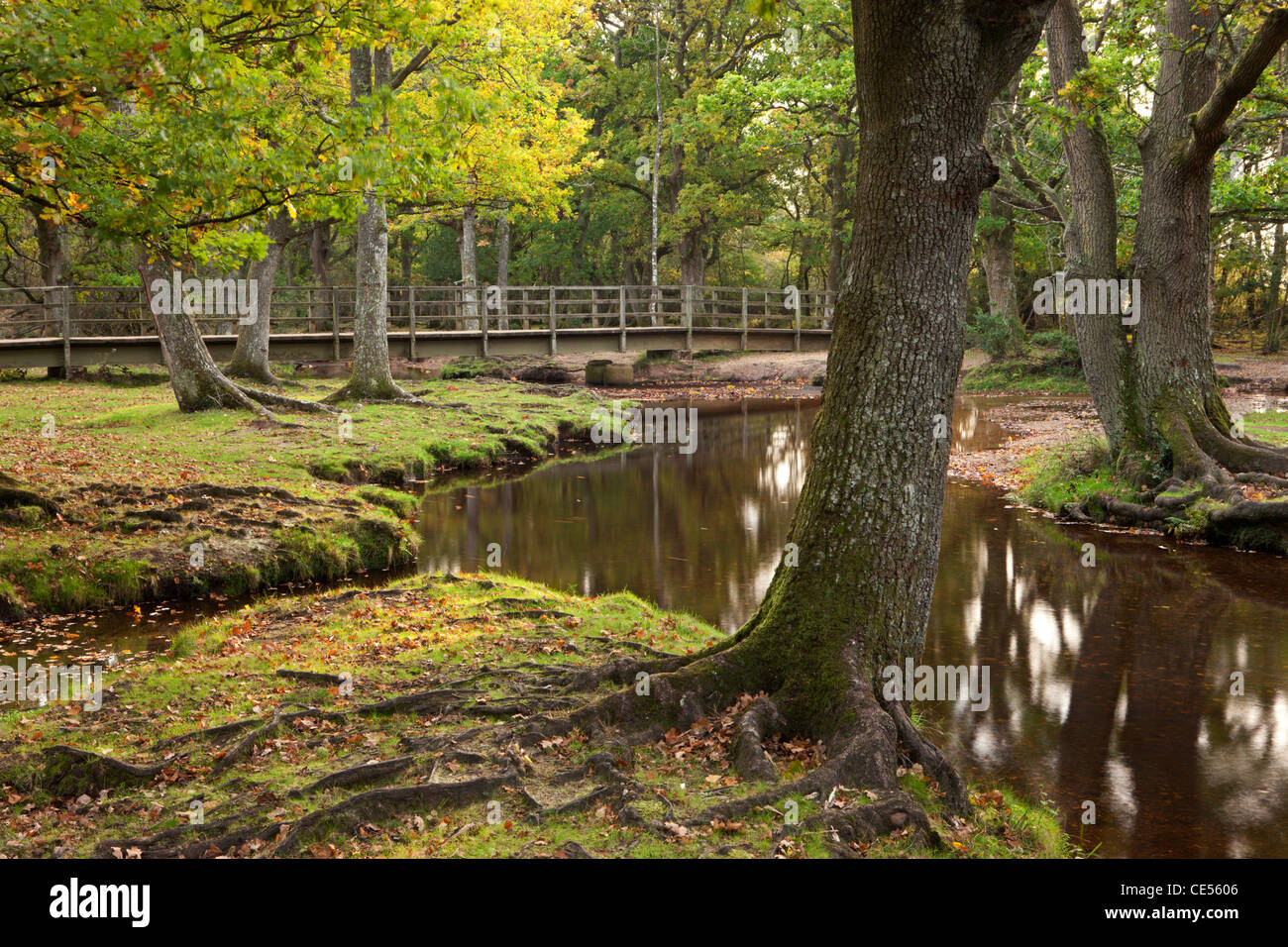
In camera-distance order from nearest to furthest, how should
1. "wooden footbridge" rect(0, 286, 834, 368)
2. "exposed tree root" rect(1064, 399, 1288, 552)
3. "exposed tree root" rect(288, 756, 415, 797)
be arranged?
"exposed tree root" rect(288, 756, 415, 797), "exposed tree root" rect(1064, 399, 1288, 552), "wooden footbridge" rect(0, 286, 834, 368)

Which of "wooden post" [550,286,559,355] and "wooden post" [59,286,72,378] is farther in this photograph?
"wooden post" [550,286,559,355]

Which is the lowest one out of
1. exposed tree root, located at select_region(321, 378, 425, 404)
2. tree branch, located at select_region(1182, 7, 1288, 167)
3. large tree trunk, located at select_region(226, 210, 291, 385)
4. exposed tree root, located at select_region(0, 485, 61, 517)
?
exposed tree root, located at select_region(0, 485, 61, 517)

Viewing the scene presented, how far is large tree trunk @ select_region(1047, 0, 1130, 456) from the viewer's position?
12.6 m

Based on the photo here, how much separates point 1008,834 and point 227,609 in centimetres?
711

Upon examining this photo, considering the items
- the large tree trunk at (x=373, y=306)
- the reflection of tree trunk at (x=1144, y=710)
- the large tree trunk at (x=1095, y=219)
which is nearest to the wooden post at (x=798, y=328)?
the large tree trunk at (x=373, y=306)

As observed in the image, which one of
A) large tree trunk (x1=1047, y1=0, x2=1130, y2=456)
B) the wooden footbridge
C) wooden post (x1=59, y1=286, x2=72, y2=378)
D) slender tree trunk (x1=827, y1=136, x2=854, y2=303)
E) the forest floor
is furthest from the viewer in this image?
slender tree trunk (x1=827, y1=136, x2=854, y2=303)

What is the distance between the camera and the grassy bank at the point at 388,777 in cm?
429

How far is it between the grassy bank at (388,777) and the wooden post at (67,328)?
17.7 m

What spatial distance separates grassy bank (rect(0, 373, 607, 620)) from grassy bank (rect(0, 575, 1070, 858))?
2.60 m

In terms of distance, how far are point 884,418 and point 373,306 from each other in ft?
53.2

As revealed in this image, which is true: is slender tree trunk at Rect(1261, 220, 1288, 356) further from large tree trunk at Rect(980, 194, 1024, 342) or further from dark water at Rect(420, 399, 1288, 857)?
dark water at Rect(420, 399, 1288, 857)

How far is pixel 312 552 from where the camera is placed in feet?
34.2

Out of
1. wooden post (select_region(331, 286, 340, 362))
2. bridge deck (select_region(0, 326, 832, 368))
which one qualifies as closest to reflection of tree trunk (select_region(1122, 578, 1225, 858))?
bridge deck (select_region(0, 326, 832, 368))
